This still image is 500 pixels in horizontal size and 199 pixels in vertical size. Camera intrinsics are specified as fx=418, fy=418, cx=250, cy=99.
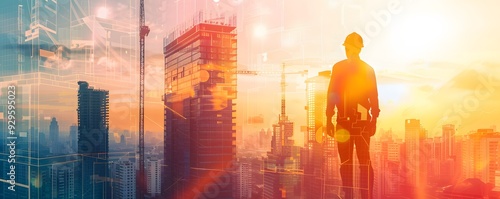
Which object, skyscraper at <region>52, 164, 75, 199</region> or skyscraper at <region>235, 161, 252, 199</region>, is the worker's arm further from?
skyscraper at <region>52, 164, 75, 199</region>

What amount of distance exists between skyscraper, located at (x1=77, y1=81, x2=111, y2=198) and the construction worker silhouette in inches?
167

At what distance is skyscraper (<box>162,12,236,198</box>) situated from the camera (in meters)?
6.88

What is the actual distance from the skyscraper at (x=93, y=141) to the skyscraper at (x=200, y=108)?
42.4 inches

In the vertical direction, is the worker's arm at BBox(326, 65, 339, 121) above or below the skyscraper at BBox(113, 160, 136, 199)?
above

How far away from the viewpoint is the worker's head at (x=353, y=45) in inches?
127

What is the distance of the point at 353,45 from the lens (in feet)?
10.6

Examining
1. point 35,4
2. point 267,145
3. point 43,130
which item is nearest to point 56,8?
point 35,4

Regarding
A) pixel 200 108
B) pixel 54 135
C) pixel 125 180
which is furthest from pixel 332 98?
pixel 125 180

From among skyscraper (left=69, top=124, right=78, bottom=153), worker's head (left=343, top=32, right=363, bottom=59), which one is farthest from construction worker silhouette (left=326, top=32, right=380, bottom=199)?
skyscraper (left=69, top=124, right=78, bottom=153)

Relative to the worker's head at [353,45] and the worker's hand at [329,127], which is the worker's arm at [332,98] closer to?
the worker's hand at [329,127]

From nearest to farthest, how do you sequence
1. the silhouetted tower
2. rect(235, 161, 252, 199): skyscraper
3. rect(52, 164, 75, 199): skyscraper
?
the silhouetted tower, rect(52, 164, 75, 199): skyscraper, rect(235, 161, 252, 199): skyscraper

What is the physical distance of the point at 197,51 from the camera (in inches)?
281

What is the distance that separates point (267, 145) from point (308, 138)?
91 cm

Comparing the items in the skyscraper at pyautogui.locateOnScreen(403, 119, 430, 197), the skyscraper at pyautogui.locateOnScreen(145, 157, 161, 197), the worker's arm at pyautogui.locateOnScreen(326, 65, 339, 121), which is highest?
the worker's arm at pyautogui.locateOnScreen(326, 65, 339, 121)
